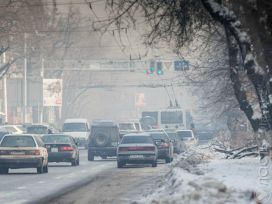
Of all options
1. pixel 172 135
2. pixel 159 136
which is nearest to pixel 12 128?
pixel 172 135

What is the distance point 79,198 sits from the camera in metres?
22.0

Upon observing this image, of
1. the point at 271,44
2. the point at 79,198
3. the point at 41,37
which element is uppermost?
the point at 41,37

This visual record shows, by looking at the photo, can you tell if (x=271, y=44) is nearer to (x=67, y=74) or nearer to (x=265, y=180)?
(x=265, y=180)

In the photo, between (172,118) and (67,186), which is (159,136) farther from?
(172,118)

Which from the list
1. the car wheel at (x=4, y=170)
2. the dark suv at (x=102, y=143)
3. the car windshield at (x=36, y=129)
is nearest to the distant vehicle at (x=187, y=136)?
the car windshield at (x=36, y=129)

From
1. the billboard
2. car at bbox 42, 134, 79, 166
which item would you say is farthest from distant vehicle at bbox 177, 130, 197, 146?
Result: car at bbox 42, 134, 79, 166

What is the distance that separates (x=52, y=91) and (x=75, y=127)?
1867cm

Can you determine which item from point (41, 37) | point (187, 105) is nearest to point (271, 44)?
point (41, 37)

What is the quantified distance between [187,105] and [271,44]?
534 ft

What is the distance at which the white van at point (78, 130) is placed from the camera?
240ft

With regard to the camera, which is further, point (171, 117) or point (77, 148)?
point (171, 117)

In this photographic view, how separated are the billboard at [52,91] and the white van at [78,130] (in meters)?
17.2

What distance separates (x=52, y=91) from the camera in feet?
303

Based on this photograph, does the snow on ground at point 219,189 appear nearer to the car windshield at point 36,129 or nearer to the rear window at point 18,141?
the rear window at point 18,141
